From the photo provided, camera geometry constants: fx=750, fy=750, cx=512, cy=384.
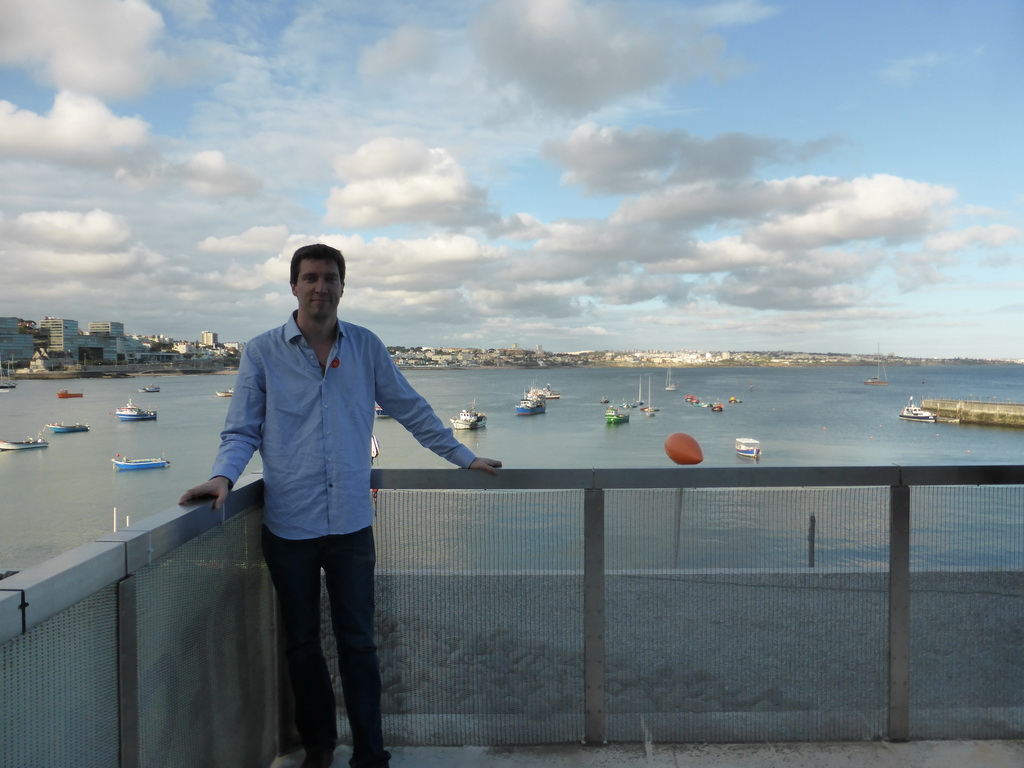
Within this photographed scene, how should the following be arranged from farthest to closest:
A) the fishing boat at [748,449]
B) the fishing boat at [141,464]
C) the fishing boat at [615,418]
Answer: the fishing boat at [615,418] < the fishing boat at [141,464] < the fishing boat at [748,449]

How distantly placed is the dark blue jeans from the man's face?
0.73 metres

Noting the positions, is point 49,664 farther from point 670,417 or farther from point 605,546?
point 670,417

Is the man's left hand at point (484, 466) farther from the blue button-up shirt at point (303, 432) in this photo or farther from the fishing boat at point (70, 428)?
the fishing boat at point (70, 428)

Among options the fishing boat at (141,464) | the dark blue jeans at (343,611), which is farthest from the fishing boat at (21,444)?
the dark blue jeans at (343,611)

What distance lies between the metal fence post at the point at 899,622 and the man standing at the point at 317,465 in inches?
73.2

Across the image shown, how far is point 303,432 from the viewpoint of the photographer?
239 centimetres

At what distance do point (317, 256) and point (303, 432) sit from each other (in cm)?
58

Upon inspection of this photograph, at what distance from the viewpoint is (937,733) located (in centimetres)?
277

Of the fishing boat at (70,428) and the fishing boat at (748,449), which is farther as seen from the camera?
the fishing boat at (70,428)

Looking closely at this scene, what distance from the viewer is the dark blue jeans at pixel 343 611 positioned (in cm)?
242

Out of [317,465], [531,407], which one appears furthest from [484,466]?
[531,407]

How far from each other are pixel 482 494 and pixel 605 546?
484 millimetres

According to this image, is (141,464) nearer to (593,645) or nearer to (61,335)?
(593,645)

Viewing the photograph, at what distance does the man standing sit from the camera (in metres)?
2.38
